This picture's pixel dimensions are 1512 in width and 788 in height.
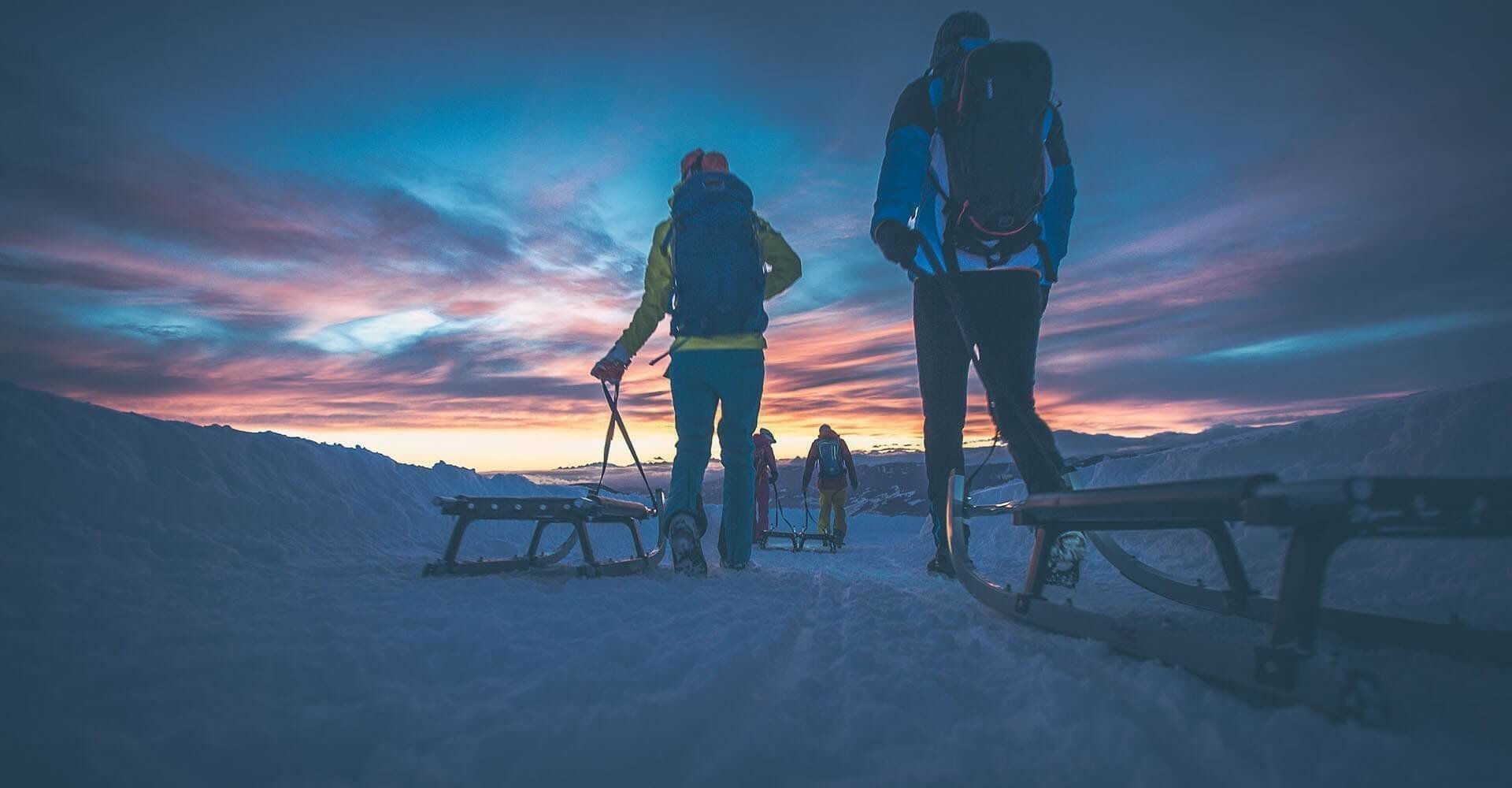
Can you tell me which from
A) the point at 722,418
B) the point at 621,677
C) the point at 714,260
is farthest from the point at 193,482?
the point at 621,677

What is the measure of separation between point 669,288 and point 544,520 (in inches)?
69.7

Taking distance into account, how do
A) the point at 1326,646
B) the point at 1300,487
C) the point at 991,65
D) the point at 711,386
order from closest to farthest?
the point at 1300,487 < the point at 1326,646 < the point at 991,65 < the point at 711,386

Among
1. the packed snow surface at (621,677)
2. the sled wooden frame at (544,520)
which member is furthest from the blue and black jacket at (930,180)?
the sled wooden frame at (544,520)

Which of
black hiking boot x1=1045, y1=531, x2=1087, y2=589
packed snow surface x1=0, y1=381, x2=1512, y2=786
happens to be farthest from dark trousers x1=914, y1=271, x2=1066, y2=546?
packed snow surface x1=0, y1=381, x2=1512, y2=786

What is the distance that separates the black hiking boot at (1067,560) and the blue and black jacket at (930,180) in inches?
58.6

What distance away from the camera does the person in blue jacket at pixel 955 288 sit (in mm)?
3158

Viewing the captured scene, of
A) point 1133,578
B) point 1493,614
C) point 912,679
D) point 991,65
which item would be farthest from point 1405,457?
point 912,679

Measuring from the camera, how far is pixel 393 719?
122 cm

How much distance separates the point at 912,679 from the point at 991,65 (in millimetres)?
3067

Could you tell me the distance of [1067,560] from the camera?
305cm

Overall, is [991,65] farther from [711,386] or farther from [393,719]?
[393,719]

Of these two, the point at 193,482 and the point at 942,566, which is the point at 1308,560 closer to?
the point at 942,566

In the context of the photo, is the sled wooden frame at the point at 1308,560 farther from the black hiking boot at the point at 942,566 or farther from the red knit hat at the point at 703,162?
the red knit hat at the point at 703,162

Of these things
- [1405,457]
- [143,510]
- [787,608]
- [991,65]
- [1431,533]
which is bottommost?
[787,608]
